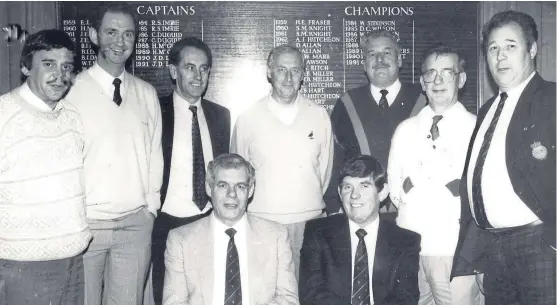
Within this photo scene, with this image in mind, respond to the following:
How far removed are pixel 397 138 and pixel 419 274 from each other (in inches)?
31.0

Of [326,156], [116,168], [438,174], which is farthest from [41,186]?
[438,174]

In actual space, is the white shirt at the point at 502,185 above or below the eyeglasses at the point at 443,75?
below

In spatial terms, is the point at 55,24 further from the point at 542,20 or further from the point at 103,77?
the point at 542,20

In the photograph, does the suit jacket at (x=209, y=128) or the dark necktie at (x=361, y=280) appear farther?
the suit jacket at (x=209, y=128)

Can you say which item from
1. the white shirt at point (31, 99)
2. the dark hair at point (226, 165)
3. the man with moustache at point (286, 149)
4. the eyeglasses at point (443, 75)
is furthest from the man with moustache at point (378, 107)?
the white shirt at point (31, 99)

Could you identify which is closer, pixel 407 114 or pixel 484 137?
pixel 484 137

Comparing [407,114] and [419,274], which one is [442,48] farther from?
[419,274]

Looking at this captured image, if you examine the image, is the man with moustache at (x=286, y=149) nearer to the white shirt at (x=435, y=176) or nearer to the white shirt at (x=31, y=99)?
the white shirt at (x=435, y=176)

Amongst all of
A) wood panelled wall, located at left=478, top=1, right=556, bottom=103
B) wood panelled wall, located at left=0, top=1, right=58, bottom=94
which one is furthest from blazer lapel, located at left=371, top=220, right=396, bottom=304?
wood panelled wall, located at left=0, top=1, right=58, bottom=94

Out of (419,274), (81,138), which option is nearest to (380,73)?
(419,274)

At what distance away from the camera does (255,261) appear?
262 cm

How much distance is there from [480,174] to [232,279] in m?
1.32

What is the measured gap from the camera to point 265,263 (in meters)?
2.64

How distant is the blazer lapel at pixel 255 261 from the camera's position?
2600mm
